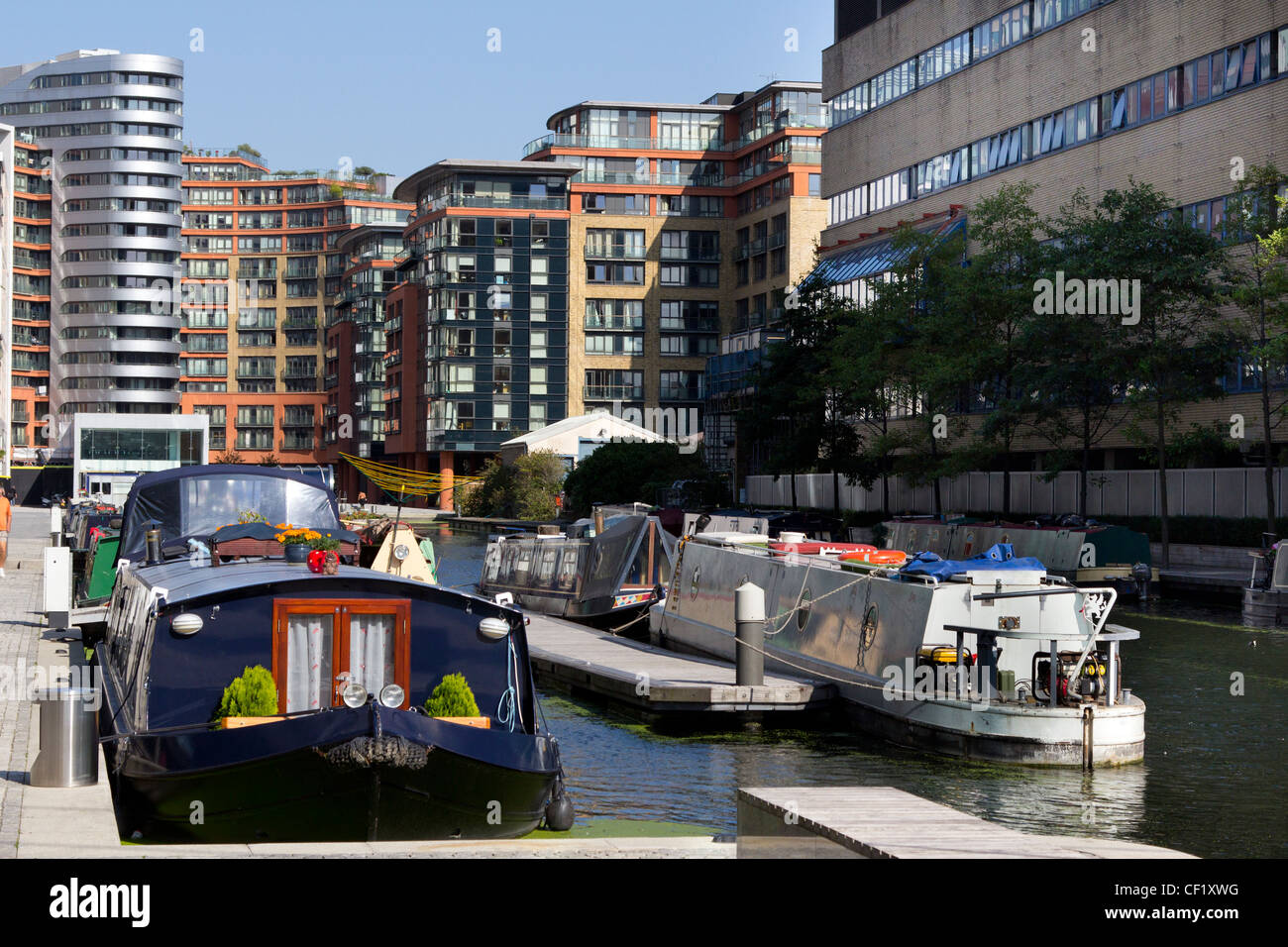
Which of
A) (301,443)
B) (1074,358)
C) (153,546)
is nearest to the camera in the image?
(153,546)

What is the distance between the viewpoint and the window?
44.2 feet

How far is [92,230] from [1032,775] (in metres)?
159

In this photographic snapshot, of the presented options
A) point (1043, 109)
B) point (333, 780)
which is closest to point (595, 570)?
point (333, 780)

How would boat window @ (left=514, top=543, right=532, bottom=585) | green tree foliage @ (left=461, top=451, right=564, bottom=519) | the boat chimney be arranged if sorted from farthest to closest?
1. green tree foliage @ (left=461, top=451, right=564, bottom=519)
2. boat window @ (left=514, top=543, right=532, bottom=585)
3. the boat chimney

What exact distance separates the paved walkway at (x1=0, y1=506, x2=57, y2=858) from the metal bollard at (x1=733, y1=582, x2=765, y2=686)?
9605mm

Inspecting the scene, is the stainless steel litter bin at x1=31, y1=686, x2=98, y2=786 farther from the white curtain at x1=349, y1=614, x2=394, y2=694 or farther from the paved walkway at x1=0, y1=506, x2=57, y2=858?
the white curtain at x1=349, y1=614, x2=394, y2=694

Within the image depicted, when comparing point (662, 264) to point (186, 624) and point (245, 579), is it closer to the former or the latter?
point (245, 579)

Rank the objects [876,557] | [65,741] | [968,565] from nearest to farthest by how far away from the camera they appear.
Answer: [65,741], [968,565], [876,557]

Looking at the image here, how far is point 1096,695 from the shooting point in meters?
19.6

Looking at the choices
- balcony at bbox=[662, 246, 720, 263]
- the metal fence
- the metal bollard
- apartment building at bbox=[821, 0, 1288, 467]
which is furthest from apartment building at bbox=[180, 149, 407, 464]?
the metal bollard

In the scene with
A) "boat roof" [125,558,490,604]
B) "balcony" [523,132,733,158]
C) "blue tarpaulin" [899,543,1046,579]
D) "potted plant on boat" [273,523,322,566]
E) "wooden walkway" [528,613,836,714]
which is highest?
"balcony" [523,132,733,158]

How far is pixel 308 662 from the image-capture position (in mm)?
13602
